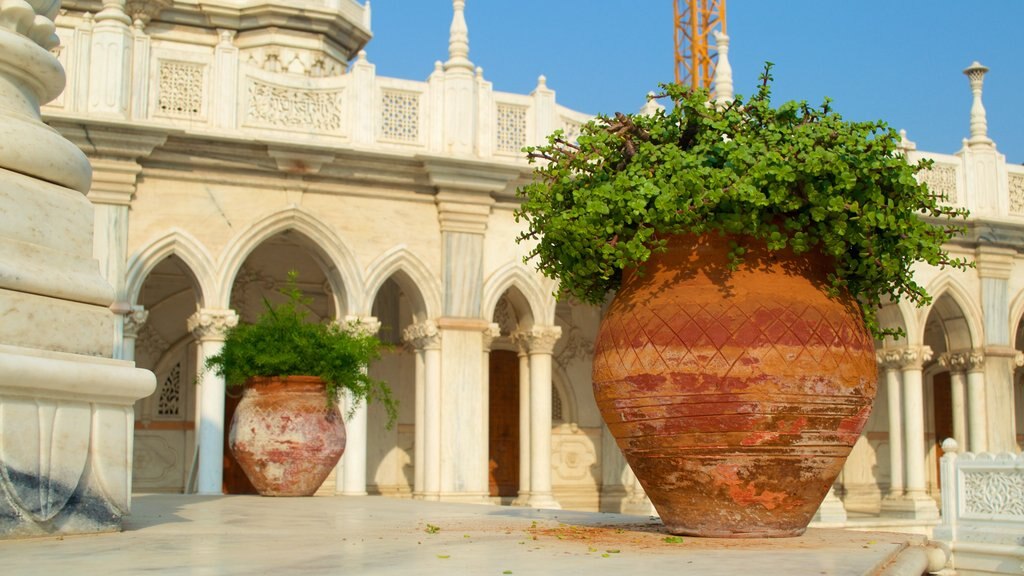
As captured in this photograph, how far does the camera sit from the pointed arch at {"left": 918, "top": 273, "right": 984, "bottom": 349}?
1792 centimetres

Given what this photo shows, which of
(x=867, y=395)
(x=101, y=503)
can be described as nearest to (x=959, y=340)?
(x=867, y=395)

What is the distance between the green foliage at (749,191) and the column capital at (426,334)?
9.27 m

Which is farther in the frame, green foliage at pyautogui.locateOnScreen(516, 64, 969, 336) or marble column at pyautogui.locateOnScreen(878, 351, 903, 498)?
marble column at pyautogui.locateOnScreen(878, 351, 903, 498)

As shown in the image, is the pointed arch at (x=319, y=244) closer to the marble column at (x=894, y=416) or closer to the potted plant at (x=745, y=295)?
the marble column at (x=894, y=416)

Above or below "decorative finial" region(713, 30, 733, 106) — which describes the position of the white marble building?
below

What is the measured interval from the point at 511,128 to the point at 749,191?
10.7m

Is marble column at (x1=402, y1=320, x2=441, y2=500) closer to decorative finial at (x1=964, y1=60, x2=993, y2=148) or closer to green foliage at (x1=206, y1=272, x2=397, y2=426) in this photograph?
green foliage at (x1=206, y1=272, x2=397, y2=426)

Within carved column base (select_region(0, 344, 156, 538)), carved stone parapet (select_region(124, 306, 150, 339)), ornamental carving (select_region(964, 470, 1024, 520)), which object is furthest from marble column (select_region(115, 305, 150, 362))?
carved column base (select_region(0, 344, 156, 538))

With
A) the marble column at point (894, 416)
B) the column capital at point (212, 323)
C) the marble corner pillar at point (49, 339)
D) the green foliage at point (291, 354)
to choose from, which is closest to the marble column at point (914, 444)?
the marble column at point (894, 416)

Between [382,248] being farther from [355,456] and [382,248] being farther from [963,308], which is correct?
[963,308]

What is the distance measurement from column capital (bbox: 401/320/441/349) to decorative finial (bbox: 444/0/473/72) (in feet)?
10.5

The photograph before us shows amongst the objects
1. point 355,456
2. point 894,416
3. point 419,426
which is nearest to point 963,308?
point 894,416

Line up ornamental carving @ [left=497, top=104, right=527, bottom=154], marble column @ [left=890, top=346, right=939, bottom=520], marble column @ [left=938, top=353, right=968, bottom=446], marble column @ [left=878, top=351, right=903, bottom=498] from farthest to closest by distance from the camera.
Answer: marble column @ [left=938, top=353, right=968, bottom=446] → marble column @ [left=878, top=351, right=903, bottom=498] → marble column @ [left=890, top=346, right=939, bottom=520] → ornamental carving @ [left=497, top=104, right=527, bottom=154]

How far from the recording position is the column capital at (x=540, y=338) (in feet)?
51.4
